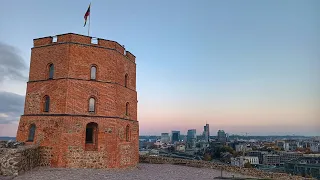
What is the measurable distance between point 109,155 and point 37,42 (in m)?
8.97

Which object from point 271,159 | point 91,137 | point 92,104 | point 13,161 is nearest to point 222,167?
point 91,137

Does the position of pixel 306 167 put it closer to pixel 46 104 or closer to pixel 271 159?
pixel 271 159

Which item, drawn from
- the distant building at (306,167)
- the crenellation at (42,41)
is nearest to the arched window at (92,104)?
the crenellation at (42,41)

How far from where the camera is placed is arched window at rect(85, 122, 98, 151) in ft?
54.8

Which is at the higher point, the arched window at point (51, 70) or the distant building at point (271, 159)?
the arched window at point (51, 70)

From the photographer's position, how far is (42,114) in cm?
1695

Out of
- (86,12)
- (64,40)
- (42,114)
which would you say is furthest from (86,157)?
(86,12)

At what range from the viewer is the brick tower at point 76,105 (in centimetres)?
1608

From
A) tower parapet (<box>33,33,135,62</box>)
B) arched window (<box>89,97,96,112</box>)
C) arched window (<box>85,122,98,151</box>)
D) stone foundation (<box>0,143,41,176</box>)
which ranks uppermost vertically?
→ tower parapet (<box>33,33,135,62</box>)

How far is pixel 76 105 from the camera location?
54.5ft

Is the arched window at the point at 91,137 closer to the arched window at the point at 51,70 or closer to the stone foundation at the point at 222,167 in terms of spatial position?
the arched window at the point at 51,70

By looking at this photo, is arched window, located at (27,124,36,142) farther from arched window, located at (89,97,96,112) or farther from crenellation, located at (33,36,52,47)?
crenellation, located at (33,36,52,47)

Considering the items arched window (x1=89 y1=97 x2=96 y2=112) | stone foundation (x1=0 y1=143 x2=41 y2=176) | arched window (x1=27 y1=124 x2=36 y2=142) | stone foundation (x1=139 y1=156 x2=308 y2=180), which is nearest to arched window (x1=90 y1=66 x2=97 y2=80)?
arched window (x1=89 y1=97 x2=96 y2=112)

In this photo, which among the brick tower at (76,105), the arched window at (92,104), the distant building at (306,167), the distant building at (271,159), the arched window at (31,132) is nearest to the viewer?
the brick tower at (76,105)
